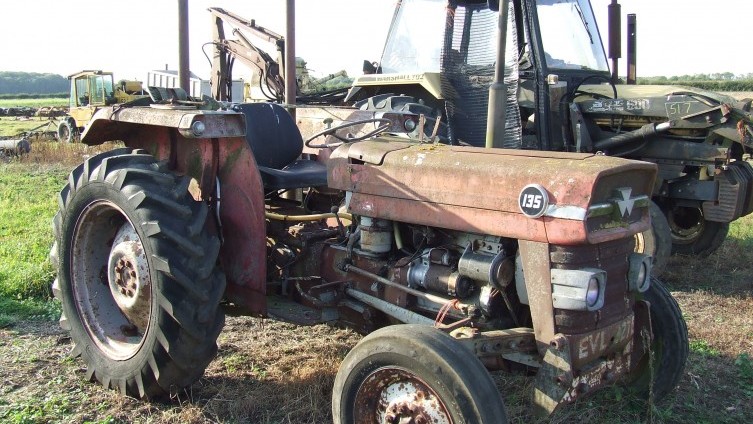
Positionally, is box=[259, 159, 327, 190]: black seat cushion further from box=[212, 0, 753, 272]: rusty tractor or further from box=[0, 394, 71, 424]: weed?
box=[212, 0, 753, 272]: rusty tractor

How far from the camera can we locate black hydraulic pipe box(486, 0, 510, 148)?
336 centimetres

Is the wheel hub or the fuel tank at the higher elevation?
the fuel tank

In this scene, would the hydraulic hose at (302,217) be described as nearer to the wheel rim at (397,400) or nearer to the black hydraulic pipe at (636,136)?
the wheel rim at (397,400)

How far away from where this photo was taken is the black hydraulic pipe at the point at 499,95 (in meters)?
3.36

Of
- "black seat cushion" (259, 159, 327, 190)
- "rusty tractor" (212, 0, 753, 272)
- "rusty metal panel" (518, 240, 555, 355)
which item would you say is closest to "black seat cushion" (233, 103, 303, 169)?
"black seat cushion" (259, 159, 327, 190)

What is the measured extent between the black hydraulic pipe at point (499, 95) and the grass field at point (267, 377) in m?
1.31

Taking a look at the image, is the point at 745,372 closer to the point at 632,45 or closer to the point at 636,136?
the point at 636,136

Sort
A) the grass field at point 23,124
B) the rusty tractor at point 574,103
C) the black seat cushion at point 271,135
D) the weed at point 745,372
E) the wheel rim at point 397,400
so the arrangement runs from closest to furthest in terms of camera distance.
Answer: the wheel rim at point 397,400 < the weed at point 745,372 < the black seat cushion at point 271,135 < the rusty tractor at point 574,103 < the grass field at point 23,124

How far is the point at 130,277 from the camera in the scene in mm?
3529

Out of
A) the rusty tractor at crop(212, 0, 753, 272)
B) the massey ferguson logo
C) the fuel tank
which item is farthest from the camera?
the rusty tractor at crop(212, 0, 753, 272)

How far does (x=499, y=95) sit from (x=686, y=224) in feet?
15.0

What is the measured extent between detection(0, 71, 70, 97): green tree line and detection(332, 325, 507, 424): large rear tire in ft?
231

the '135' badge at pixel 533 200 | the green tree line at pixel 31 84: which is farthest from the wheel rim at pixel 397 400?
the green tree line at pixel 31 84

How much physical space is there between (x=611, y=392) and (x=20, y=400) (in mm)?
2964
